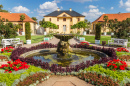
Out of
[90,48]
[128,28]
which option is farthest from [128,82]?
[128,28]

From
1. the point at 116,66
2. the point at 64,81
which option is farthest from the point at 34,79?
the point at 116,66

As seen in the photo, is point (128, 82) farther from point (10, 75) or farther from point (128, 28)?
point (128, 28)

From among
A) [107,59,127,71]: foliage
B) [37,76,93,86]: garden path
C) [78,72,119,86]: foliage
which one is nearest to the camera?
[78,72,119,86]: foliage

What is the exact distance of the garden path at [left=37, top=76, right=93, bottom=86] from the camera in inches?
146

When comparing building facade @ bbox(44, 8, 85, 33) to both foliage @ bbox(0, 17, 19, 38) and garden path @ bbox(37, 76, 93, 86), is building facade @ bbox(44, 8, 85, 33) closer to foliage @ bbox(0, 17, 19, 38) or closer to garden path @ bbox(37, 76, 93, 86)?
foliage @ bbox(0, 17, 19, 38)

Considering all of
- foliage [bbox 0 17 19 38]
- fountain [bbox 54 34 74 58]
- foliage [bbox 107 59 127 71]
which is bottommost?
foliage [bbox 107 59 127 71]

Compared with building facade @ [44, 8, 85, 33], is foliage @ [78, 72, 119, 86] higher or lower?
lower

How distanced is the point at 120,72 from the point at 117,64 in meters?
0.46

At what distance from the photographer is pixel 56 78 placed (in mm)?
4223

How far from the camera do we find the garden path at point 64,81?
3704 mm

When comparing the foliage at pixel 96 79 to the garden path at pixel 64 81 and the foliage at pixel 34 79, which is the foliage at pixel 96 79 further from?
the foliage at pixel 34 79

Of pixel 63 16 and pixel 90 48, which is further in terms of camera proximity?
pixel 63 16

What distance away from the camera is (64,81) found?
3.91 meters

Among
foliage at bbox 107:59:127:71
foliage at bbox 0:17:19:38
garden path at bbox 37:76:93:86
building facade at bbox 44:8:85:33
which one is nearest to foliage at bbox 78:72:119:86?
garden path at bbox 37:76:93:86
